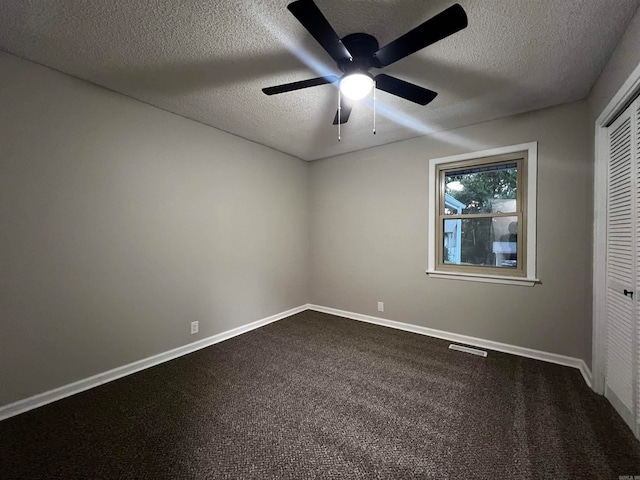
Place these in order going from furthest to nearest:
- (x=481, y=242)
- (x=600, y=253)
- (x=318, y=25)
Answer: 1. (x=481, y=242)
2. (x=600, y=253)
3. (x=318, y=25)

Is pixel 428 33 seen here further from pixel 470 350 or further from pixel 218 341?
pixel 218 341

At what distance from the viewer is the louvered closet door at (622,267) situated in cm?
167

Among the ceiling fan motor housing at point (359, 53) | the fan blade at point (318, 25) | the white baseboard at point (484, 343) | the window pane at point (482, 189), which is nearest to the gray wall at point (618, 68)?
the window pane at point (482, 189)

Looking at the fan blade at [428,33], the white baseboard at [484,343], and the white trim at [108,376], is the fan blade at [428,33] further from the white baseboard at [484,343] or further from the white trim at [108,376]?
the white trim at [108,376]

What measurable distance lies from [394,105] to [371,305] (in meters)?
2.55

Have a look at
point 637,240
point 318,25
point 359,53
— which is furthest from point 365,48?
point 637,240

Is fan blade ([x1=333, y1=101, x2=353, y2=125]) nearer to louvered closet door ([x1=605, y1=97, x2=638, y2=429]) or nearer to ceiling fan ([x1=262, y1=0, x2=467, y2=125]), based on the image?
ceiling fan ([x1=262, y1=0, x2=467, y2=125])

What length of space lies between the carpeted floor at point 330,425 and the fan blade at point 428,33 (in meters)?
2.25

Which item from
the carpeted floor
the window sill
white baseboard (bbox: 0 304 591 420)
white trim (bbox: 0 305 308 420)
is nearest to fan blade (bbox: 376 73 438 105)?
the window sill

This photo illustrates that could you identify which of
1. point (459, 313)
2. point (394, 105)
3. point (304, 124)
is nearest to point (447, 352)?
point (459, 313)

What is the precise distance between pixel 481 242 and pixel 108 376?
3943 millimetres

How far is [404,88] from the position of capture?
184cm

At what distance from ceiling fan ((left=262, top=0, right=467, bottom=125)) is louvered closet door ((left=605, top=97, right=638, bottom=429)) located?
1334mm

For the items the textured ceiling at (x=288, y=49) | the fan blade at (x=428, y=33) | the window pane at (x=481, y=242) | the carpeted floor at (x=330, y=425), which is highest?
the textured ceiling at (x=288, y=49)
